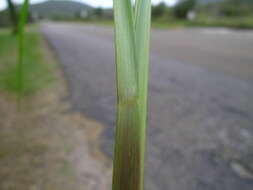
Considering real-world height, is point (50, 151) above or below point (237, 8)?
below

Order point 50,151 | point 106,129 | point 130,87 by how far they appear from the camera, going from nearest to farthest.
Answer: point 130,87 < point 50,151 < point 106,129

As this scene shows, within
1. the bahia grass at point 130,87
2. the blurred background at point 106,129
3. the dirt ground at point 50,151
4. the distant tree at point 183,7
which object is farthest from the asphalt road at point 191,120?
the distant tree at point 183,7

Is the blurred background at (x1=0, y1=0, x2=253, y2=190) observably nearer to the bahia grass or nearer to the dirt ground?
the dirt ground

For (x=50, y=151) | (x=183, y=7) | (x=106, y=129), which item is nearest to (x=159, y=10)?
(x=183, y=7)

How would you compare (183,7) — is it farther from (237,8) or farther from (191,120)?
(191,120)

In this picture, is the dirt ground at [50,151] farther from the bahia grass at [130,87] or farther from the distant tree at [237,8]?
the distant tree at [237,8]

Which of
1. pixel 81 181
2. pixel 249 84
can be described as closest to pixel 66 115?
pixel 81 181

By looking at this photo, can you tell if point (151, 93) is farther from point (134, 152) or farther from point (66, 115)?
point (134, 152)
